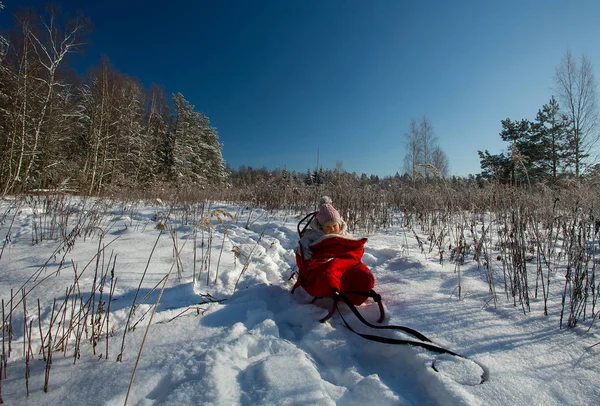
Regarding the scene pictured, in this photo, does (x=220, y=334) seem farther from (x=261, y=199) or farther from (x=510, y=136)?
(x=510, y=136)

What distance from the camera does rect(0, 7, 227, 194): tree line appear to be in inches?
344

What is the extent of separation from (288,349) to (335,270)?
28.0 inches

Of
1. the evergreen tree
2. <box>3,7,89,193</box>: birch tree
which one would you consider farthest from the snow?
the evergreen tree

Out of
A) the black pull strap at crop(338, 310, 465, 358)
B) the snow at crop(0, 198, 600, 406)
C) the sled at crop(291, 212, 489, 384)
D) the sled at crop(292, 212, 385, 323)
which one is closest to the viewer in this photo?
the snow at crop(0, 198, 600, 406)

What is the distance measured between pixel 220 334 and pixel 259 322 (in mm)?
292

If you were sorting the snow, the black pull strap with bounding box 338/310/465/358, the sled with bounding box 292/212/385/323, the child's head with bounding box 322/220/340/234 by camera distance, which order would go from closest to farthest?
the snow
the black pull strap with bounding box 338/310/465/358
the sled with bounding box 292/212/385/323
the child's head with bounding box 322/220/340/234

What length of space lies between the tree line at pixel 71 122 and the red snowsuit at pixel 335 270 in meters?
5.40

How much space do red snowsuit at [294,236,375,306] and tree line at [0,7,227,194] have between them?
213 inches

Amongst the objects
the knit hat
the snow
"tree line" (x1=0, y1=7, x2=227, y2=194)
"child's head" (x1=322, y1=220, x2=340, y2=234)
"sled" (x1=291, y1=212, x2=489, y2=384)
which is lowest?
the snow

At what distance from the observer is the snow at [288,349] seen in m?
1.03

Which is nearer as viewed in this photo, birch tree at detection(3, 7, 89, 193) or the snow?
the snow

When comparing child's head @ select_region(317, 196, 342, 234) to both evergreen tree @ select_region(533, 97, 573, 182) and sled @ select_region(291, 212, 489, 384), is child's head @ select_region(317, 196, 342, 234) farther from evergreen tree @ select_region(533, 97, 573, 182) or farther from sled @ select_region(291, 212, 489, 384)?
evergreen tree @ select_region(533, 97, 573, 182)

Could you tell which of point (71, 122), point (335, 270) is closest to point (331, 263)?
point (335, 270)

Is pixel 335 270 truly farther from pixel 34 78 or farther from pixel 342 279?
pixel 34 78
